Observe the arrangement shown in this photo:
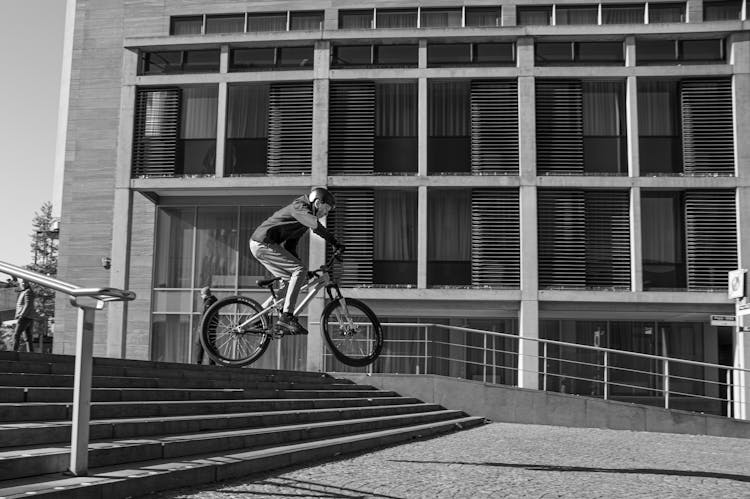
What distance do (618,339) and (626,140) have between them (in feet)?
17.3

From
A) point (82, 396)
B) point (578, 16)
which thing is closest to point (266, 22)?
point (578, 16)

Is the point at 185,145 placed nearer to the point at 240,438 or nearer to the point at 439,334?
the point at 439,334

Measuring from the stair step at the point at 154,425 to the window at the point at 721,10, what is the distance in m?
19.4

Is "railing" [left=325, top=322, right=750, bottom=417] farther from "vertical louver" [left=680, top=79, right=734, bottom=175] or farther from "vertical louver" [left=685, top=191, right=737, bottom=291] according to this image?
"vertical louver" [left=680, top=79, right=734, bottom=175]

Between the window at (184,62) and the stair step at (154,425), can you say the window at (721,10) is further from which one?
the stair step at (154,425)

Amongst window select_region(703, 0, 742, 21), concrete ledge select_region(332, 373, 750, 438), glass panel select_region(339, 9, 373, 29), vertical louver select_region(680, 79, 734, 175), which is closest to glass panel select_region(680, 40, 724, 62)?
vertical louver select_region(680, 79, 734, 175)

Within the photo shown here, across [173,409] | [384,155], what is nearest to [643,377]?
[384,155]

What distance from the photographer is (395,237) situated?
24.3m

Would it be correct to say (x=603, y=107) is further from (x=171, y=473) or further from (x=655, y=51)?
(x=171, y=473)

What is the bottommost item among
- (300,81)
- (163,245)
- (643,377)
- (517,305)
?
(643,377)

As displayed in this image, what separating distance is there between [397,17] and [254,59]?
4.75 m

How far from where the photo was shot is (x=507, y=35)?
24.1 meters

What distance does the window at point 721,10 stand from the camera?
2598 cm

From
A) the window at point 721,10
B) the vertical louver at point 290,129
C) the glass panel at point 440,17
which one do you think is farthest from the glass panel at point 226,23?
the window at point 721,10
